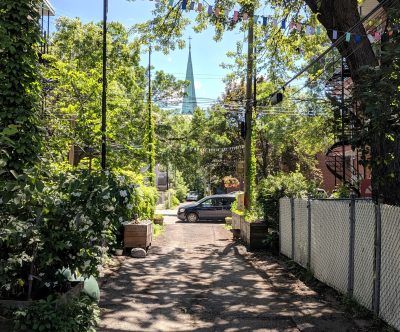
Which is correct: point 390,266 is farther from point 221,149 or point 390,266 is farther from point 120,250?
point 221,149

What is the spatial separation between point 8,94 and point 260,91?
2640 cm

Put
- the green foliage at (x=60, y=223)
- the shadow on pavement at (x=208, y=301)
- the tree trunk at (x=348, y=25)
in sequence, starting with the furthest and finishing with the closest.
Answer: the tree trunk at (x=348, y=25)
the shadow on pavement at (x=208, y=301)
the green foliage at (x=60, y=223)

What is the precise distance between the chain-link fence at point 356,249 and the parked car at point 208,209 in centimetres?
1864

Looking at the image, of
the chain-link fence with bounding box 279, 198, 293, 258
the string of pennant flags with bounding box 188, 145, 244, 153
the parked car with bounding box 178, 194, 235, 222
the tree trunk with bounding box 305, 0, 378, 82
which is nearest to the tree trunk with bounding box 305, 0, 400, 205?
the tree trunk with bounding box 305, 0, 378, 82

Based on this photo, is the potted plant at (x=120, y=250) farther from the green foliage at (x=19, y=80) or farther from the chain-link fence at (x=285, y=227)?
the green foliage at (x=19, y=80)

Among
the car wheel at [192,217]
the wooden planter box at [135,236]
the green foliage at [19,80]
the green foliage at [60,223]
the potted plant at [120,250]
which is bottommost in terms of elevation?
the car wheel at [192,217]

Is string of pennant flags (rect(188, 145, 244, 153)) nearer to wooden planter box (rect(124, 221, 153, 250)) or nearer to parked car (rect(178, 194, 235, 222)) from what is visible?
parked car (rect(178, 194, 235, 222))

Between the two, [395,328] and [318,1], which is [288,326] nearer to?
[395,328]

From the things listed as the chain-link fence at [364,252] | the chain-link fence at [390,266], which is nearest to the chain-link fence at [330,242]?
the chain-link fence at [364,252]

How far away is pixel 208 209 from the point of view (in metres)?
30.0

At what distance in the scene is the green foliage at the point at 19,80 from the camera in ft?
20.7

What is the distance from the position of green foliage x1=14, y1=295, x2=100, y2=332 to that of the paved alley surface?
1202 millimetres

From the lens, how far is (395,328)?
5746mm

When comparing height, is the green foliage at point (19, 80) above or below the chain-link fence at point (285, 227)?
above
